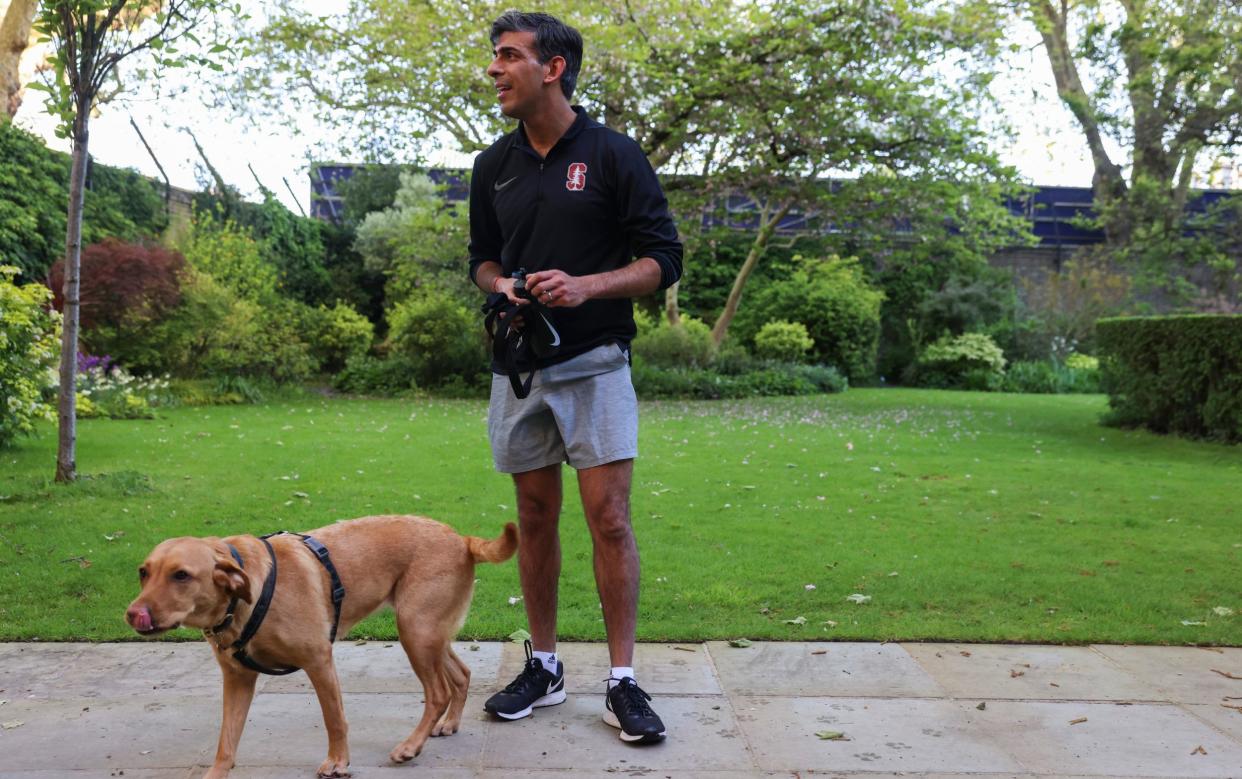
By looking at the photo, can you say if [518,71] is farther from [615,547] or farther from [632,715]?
[632,715]

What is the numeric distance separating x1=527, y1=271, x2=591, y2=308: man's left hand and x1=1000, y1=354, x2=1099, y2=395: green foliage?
21.9 m

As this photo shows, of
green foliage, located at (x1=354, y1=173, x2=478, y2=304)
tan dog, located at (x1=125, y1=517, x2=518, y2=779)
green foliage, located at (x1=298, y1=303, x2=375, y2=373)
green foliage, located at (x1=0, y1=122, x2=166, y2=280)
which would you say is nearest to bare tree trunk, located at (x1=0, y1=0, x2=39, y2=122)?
green foliage, located at (x1=0, y1=122, x2=166, y2=280)

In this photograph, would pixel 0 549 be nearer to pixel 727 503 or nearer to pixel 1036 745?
pixel 727 503

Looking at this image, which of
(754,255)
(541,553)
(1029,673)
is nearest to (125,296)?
(754,255)

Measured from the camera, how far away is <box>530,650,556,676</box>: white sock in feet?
11.4

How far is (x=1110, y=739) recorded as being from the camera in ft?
10.3

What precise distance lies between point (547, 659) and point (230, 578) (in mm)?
1304

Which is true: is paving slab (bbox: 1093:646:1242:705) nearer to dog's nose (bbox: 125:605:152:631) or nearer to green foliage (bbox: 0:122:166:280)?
dog's nose (bbox: 125:605:152:631)

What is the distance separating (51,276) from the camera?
1384cm

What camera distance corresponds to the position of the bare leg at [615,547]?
10.9 feet

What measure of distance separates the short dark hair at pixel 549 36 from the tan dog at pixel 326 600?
1534 millimetres

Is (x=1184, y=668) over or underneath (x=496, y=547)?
underneath

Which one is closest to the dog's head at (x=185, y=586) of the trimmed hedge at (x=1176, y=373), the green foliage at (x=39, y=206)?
the trimmed hedge at (x=1176, y=373)

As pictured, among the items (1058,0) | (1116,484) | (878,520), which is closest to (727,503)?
(878,520)
